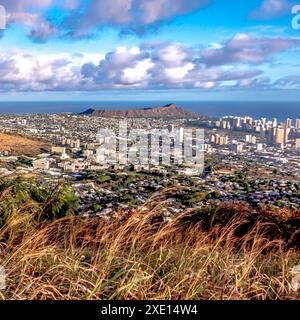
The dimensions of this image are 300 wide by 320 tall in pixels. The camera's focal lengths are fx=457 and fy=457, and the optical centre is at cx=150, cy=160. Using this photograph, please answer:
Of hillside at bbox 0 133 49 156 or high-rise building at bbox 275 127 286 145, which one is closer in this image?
hillside at bbox 0 133 49 156

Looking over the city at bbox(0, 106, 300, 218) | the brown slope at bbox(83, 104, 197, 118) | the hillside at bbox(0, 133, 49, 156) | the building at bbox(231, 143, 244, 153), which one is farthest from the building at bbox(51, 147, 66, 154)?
the building at bbox(231, 143, 244, 153)

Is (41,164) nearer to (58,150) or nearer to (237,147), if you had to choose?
(58,150)

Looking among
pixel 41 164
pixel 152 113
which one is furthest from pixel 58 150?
pixel 152 113

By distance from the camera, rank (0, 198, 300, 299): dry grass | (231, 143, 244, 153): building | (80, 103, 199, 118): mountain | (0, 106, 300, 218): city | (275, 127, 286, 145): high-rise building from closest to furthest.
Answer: (0, 198, 300, 299): dry grass → (0, 106, 300, 218): city → (231, 143, 244, 153): building → (275, 127, 286, 145): high-rise building → (80, 103, 199, 118): mountain

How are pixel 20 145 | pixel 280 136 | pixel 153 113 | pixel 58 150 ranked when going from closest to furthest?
pixel 58 150, pixel 20 145, pixel 280 136, pixel 153 113

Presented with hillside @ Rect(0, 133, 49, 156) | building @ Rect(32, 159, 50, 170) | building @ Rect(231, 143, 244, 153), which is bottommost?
building @ Rect(231, 143, 244, 153)

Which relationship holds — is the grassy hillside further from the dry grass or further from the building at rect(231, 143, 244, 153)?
the building at rect(231, 143, 244, 153)

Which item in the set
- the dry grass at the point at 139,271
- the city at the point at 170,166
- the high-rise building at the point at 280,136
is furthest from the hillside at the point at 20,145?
the dry grass at the point at 139,271
